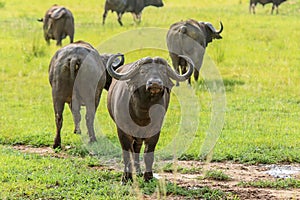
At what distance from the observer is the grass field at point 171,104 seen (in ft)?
26.4

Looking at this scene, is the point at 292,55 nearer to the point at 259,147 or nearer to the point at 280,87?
the point at 280,87

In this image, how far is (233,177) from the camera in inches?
324

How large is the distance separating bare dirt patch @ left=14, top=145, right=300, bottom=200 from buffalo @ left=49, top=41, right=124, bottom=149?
751 millimetres

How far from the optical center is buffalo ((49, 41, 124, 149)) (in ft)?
31.1

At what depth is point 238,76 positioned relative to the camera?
51.8 feet

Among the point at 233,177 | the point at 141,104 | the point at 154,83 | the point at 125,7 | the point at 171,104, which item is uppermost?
the point at 154,83

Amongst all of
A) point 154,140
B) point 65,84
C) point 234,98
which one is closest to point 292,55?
point 234,98

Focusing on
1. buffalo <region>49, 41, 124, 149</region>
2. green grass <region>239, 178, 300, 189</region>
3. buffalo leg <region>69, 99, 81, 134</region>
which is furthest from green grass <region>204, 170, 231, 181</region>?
buffalo leg <region>69, 99, 81, 134</region>

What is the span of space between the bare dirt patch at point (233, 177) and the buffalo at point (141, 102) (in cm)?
44

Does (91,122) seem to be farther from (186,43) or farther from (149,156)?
(186,43)

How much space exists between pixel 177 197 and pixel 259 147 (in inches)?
107

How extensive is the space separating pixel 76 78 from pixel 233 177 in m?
2.74

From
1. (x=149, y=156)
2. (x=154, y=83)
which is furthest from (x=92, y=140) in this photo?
(x=154, y=83)

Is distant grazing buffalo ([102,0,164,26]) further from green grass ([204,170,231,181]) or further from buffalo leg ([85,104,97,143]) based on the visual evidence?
green grass ([204,170,231,181])
